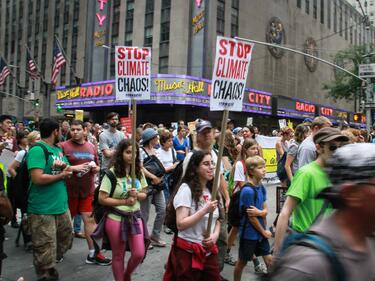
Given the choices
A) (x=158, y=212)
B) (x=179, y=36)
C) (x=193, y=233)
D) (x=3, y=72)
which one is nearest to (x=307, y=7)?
(x=179, y=36)

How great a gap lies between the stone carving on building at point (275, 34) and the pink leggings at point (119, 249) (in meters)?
37.9

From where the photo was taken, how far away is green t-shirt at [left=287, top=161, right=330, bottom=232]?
310 cm

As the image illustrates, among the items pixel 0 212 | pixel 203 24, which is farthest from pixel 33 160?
pixel 203 24

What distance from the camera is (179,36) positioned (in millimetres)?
32844

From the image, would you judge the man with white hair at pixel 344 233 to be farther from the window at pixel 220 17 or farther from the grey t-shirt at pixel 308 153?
the window at pixel 220 17

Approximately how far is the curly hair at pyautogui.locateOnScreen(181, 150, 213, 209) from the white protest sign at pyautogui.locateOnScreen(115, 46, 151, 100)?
156 cm

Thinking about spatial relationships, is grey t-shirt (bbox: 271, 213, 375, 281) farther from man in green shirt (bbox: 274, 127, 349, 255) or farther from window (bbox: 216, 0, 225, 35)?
window (bbox: 216, 0, 225, 35)

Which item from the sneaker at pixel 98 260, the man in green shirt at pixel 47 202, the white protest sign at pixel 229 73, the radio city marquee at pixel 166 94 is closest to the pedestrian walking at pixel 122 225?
the man in green shirt at pixel 47 202

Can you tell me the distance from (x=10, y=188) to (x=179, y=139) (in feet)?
14.4

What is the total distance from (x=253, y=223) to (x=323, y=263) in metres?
3.07

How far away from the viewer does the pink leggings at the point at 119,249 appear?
4145 mm

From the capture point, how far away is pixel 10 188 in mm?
6547

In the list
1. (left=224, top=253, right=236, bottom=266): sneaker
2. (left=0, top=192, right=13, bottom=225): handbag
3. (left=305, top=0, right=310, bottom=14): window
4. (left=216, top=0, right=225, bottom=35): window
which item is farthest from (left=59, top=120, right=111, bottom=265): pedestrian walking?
(left=305, top=0, right=310, bottom=14): window

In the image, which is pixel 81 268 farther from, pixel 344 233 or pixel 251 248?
pixel 344 233
